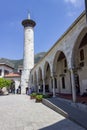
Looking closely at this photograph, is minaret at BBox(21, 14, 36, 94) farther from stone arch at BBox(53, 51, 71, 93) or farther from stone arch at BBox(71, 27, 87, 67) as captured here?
stone arch at BBox(71, 27, 87, 67)

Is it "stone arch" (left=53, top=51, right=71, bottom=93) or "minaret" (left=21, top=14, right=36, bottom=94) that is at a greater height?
"minaret" (left=21, top=14, right=36, bottom=94)

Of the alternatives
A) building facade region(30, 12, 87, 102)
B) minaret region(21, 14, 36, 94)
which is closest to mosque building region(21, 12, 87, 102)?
building facade region(30, 12, 87, 102)

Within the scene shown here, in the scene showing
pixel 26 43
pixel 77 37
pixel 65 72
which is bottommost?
pixel 65 72

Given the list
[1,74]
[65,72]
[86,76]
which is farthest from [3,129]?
[1,74]

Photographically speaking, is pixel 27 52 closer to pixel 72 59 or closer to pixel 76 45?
pixel 72 59

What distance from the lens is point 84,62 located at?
1614cm

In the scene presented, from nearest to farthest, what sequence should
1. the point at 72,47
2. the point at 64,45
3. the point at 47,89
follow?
the point at 72,47
the point at 64,45
the point at 47,89

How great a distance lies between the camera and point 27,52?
36750mm

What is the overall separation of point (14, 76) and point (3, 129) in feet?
116

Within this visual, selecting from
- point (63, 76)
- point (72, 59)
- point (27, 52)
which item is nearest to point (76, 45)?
point (72, 59)

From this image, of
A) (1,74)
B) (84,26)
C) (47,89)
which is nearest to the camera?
Answer: (84,26)

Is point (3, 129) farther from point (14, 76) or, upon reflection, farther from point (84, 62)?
point (14, 76)

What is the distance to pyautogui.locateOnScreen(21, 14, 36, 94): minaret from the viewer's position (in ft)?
120

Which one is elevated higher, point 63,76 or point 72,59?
point 72,59
